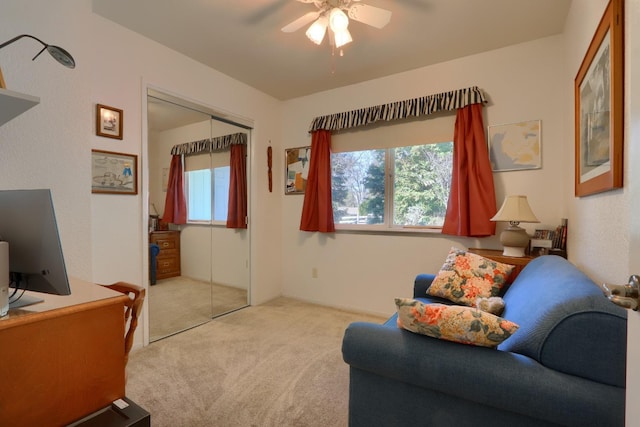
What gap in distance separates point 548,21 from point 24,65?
347 centimetres

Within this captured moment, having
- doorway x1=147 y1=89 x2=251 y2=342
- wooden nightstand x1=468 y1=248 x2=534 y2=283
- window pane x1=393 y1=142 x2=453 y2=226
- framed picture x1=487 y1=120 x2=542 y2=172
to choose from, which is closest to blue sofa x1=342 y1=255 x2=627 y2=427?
wooden nightstand x1=468 y1=248 x2=534 y2=283

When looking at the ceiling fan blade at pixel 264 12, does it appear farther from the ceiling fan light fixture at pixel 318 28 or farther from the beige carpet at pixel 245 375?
the beige carpet at pixel 245 375

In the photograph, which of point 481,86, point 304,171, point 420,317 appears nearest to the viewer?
point 420,317

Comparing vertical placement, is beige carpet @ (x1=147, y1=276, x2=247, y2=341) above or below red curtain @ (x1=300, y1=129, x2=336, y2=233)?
below

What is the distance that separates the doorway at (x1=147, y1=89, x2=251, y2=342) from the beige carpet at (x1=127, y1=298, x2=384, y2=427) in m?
0.30

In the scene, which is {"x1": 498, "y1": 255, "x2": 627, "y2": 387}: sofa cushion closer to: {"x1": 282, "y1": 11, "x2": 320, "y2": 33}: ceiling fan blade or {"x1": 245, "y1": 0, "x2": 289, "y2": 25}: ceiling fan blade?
{"x1": 282, "y1": 11, "x2": 320, "y2": 33}: ceiling fan blade

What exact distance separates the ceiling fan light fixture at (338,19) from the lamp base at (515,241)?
1.93 metres

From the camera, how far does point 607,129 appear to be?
1.25 metres

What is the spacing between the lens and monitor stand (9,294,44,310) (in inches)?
37.0

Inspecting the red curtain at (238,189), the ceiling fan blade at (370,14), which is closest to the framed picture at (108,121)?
the red curtain at (238,189)

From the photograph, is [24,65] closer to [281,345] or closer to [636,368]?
[281,345]

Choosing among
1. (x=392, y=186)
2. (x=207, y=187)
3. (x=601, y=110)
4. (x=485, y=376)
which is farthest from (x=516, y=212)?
(x=207, y=187)

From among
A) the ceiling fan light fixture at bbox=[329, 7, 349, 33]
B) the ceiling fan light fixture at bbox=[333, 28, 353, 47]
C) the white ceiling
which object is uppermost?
the white ceiling

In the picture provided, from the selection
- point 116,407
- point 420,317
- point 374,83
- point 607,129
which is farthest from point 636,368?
point 374,83
